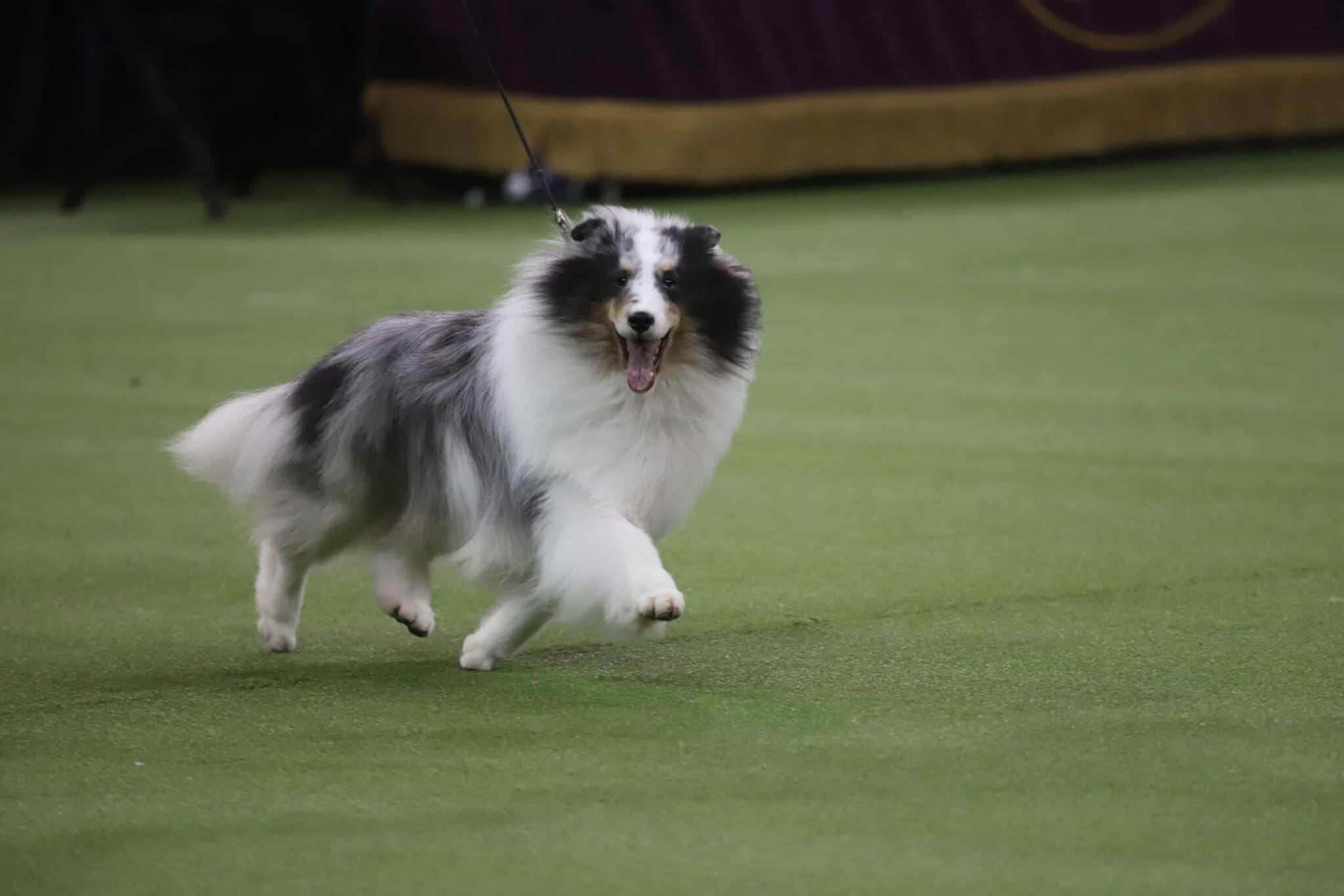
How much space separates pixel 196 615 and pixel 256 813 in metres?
1.62

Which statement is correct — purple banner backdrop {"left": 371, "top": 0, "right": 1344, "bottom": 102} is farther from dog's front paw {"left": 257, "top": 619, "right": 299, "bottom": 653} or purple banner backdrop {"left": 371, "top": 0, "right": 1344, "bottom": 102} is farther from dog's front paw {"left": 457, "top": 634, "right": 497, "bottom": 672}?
dog's front paw {"left": 457, "top": 634, "right": 497, "bottom": 672}

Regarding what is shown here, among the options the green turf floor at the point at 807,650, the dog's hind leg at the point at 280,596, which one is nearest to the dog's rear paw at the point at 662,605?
the green turf floor at the point at 807,650

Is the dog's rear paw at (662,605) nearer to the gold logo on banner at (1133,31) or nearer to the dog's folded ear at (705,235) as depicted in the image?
the dog's folded ear at (705,235)

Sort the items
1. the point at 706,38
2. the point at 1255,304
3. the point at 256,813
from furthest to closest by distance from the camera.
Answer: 1. the point at 706,38
2. the point at 1255,304
3. the point at 256,813

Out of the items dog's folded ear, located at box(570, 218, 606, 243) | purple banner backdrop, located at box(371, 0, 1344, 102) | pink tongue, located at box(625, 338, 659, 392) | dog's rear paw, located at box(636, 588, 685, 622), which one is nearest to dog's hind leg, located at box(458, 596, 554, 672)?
dog's rear paw, located at box(636, 588, 685, 622)

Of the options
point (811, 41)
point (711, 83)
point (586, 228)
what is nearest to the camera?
point (586, 228)

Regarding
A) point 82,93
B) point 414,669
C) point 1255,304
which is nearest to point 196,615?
point 414,669

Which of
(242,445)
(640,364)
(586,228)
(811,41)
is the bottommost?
(242,445)

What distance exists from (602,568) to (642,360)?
1.51 feet

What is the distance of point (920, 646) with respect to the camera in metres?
4.50

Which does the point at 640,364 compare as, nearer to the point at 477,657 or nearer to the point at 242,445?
the point at 477,657

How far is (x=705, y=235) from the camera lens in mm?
4203

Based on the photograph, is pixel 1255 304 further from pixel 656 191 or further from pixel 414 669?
pixel 414 669

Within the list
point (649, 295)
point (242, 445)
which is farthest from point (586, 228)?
point (242, 445)
